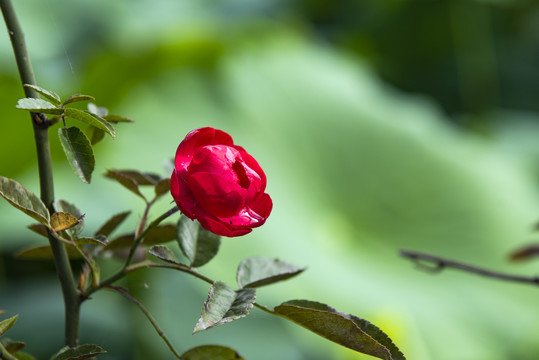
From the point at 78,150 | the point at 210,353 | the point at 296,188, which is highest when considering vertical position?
the point at 78,150

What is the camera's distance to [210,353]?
320mm

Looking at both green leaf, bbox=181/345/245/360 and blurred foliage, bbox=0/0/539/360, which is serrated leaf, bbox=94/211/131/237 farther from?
blurred foliage, bbox=0/0/539/360

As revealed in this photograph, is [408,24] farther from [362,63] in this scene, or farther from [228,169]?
[228,169]

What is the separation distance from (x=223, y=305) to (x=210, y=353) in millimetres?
53

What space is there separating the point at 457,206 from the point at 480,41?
1.15 meters

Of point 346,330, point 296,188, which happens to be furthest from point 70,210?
point 296,188

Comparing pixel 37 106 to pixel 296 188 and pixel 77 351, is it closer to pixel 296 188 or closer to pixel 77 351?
pixel 77 351

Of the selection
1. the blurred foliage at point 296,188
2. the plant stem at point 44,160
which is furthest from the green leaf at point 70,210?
the blurred foliage at point 296,188

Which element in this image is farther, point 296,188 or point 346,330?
point 296,188

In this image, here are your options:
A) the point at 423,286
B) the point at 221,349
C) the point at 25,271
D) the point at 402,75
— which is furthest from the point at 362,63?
the point at 221,349

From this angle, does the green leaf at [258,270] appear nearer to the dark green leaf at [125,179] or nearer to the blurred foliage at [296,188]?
the dark green leaf at [125,179]

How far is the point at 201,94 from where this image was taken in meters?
1.77

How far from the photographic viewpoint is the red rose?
26cm

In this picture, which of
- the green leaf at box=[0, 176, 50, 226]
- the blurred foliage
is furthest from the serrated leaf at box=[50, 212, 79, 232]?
the blurred foliage
